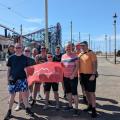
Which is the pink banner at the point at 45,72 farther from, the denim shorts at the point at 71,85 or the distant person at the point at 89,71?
the distant person at the point at 89,71

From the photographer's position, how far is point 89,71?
10.4 meters

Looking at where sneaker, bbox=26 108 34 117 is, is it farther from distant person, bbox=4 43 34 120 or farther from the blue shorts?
the blue shorts

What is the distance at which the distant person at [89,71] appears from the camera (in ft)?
33.6

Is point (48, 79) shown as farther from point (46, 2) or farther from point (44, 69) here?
point (46, 2)

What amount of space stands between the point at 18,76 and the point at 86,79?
181 centimetres

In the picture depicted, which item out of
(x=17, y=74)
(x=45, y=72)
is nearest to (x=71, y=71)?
(x=45, y=72)

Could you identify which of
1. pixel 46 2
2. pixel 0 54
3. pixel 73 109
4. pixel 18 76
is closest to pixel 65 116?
pixel 73 109

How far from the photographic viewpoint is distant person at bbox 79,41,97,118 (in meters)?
10.2

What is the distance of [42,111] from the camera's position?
10945mm

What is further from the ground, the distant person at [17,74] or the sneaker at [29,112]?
the distant person at [17,74]

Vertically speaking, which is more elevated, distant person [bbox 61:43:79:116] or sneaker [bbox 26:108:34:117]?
distant person [bbox 61:43:79:116]

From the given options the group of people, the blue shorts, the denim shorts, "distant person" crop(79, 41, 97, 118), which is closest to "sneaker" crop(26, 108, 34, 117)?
the group of people

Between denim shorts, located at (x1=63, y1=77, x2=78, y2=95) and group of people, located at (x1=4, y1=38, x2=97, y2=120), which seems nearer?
group of people, located at (x1=4, y1=38, x2=97, y2=120)

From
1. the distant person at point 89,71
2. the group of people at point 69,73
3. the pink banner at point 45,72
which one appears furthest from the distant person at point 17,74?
the distant person at point 89,71
